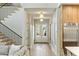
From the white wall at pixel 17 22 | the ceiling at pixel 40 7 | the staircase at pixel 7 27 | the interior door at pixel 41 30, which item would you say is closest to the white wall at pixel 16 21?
the white wall at pixel 17 22

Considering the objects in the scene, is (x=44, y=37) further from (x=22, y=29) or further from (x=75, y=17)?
(x=75, y=17)

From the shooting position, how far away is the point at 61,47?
6.94 meters

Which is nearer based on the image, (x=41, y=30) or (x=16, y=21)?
(x=16, y=21)

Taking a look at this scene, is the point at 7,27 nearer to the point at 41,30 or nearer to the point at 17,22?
the point at 17,22

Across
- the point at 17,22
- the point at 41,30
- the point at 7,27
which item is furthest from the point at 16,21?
the point at 41,30

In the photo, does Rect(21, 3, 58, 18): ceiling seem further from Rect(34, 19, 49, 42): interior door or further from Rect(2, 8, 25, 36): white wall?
Rect(34, 19, 49, 42): interior door

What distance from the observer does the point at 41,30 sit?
1778 centimetres

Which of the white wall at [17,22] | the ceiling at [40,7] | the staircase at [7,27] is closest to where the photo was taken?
the ceiling at [40,7]

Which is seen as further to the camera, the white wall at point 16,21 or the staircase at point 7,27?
the white wall at point 16,21

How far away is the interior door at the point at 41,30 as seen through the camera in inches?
684

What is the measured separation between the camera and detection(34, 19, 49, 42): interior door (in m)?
17.4

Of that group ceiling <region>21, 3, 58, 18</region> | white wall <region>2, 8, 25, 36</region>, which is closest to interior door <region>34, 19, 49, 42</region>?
ceiling <region>21, 3, 58, 18</region>

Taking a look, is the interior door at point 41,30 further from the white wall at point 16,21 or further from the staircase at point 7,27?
the white wall at point 16,21

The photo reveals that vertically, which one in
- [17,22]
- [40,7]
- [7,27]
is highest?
[40,7]
